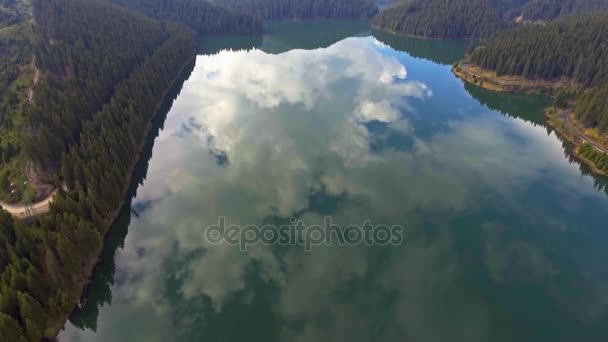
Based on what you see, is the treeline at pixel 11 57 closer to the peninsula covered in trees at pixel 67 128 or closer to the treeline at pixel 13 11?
the peninsula covered in trees at pixel 67 128

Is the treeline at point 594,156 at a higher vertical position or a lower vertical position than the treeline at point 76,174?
higher

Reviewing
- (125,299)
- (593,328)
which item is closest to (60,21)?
(125,299)

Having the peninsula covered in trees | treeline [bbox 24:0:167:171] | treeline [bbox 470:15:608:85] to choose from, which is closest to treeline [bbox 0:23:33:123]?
the peninsula covered in trees

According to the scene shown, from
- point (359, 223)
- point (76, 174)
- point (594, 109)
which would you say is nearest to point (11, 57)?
point (76, 174)

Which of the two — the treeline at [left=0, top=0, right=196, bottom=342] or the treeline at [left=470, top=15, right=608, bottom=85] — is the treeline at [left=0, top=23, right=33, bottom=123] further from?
the treeline at [left=470, top=15, right=608, bottom=85]
